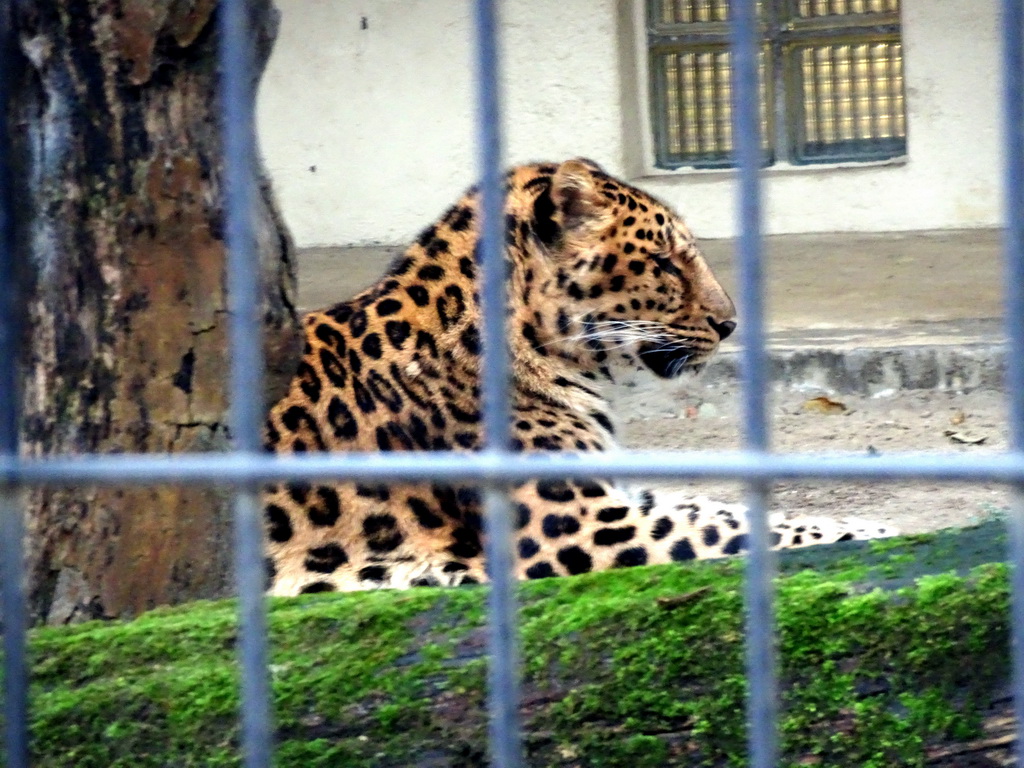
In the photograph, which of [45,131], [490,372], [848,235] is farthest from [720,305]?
[848,235]

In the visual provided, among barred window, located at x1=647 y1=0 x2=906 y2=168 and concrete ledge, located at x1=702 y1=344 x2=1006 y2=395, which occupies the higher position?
barred window, located at x1=647 y1=0 x2=906 y2=168

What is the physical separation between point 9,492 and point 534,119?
9.61 metres

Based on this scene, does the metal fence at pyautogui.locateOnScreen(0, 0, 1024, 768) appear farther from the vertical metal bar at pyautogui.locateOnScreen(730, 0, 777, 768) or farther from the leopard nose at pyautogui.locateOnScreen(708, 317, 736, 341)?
the leopard nose at pyautogui.locateOnScreen(708, 317, 736, 341)

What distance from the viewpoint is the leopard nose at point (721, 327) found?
5.45m

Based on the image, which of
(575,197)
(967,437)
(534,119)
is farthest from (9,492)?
(534,119)

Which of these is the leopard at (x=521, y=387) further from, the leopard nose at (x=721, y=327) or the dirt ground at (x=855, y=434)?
the dirt ground at (x=855, y=434)

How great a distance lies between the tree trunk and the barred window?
7.94m

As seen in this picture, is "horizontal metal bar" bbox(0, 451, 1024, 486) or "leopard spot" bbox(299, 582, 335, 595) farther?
"leopard spot" bbox(299, 582, 335, 595)

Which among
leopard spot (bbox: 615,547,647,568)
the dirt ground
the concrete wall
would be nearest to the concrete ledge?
the dirt ground

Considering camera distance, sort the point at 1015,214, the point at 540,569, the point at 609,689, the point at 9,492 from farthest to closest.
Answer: the point at 540,569, the point at 609,689, the point at 9,492, the point at 1015,214

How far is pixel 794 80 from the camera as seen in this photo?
11320mm

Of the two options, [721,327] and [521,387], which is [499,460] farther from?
[721,327]

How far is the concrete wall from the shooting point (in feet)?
35.6

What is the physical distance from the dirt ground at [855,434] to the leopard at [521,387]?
1.04m
